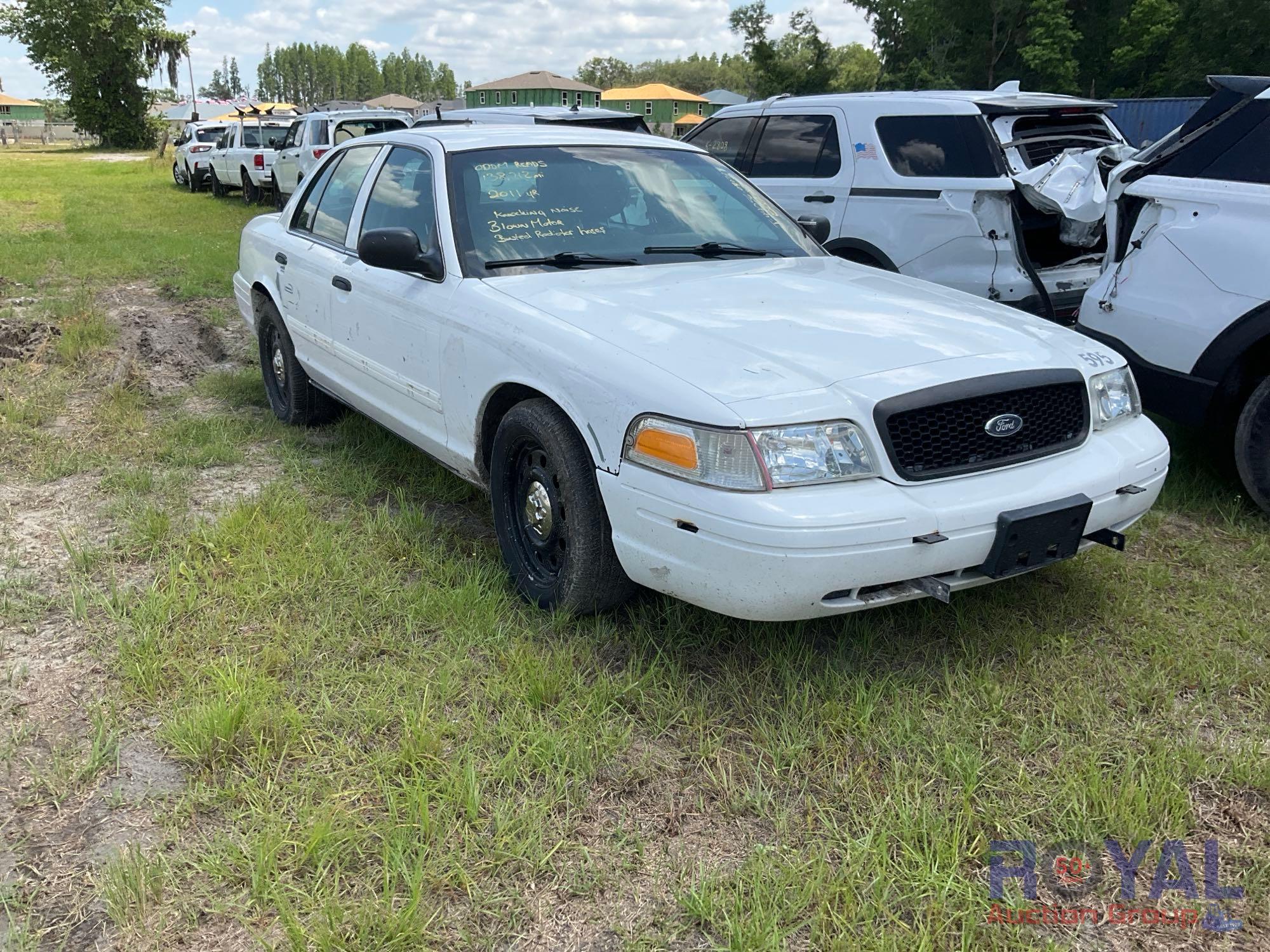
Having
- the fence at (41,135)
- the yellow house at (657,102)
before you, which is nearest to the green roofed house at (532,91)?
the yellow house at (657,102)

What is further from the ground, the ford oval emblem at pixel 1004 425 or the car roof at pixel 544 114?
the car roof at pixel 544 114

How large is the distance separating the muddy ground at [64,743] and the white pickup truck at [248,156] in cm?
1465

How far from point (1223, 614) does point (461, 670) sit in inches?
103

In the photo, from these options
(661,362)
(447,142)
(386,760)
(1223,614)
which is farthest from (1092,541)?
(447,142)

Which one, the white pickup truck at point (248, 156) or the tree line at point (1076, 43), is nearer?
the white pickup truck at point (248, 156)

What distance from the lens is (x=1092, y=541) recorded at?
320 cm

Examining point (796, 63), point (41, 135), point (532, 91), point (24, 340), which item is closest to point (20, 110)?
point (41, 135)

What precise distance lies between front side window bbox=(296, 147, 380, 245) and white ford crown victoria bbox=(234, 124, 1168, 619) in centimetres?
19

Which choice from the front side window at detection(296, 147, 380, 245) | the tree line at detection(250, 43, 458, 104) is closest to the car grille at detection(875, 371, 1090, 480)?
the front side window at detection(296, 147, 380, 245)

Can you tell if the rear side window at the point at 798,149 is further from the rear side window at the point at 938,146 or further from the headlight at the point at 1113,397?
the headlight at the point at 1113,397

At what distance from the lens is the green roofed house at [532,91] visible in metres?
60.8

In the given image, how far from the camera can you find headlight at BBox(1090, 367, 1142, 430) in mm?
3273

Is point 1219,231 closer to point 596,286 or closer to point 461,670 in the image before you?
point 596,286

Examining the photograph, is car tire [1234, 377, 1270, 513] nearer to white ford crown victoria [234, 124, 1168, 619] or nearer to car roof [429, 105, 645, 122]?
white ford crown victoria [234, 124, 1168, 619]
